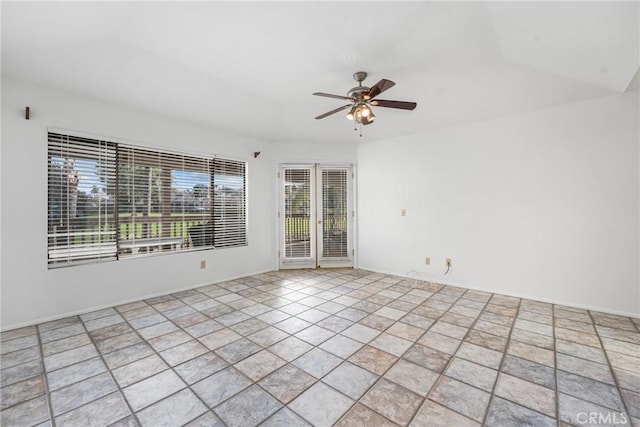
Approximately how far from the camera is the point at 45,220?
9.80 feet

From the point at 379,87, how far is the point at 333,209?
322 cm

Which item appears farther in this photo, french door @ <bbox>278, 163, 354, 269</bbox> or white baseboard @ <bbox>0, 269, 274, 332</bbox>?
french door @ <bbox>278, 163, 354, 269</bbox>

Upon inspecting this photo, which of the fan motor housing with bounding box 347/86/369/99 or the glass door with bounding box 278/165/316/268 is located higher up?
the fan motor housing with bounding box 347/86/369/99

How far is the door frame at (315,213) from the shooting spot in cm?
542

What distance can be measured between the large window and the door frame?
0.84 meters

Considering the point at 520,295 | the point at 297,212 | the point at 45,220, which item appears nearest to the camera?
the point at 45,220

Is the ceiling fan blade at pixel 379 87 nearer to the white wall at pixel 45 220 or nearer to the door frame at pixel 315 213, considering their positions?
the door frame at pixel 315 213

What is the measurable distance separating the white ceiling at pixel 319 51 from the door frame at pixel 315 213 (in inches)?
72.0

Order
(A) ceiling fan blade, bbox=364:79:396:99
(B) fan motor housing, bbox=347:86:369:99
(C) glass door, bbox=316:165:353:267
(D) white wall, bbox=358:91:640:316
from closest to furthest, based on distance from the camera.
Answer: (A) ceiling fan blade, bbox=364:79:396:99 → (B) fan motor housing, bbox=347:86:369:99 → (D) white wall, bbox=358:91:640:316 → (C) glass door, bbox=316:165:353:267

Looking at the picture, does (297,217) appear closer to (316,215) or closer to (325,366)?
(316,215)

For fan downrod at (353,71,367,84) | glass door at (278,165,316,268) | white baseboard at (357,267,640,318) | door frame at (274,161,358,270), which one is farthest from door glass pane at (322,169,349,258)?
fan downrod at (353,71,367,84)

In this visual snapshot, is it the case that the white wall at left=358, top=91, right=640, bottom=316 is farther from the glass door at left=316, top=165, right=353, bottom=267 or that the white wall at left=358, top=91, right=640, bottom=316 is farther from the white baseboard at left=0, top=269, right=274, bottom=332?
the white baseboard at left=0, top=269, right=274, bottom=332

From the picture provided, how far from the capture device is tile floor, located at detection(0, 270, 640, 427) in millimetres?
1663

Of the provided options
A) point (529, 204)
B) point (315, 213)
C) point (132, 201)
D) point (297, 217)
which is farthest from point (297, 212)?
point (529, 204)
